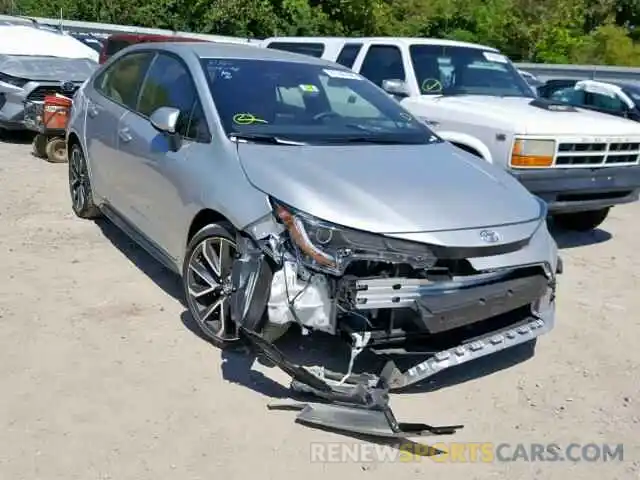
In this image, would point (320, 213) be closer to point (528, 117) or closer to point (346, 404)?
point (346, 404)

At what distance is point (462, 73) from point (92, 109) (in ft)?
12.5

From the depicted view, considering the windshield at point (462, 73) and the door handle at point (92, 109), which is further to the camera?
the windshield at point (462, 73)

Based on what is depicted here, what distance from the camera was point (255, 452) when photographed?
3385 millimetres

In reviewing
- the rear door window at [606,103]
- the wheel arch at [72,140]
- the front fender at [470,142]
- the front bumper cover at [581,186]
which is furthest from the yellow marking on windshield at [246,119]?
the rear door window at [606,103]

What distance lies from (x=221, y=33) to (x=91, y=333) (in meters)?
26.7

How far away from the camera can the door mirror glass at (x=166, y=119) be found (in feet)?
14.9

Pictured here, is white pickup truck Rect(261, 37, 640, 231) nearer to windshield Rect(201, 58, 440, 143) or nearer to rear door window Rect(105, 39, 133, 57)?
windshield Rect(201, 58, 440, 143)

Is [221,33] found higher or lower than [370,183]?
lower

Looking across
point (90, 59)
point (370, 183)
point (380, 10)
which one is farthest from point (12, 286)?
point (380, 10)

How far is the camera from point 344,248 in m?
3.63

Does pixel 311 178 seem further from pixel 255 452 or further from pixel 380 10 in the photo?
pixel 380 10

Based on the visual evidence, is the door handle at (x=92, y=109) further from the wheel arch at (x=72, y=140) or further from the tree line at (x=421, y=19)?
the tree line at (x=421, y=19)

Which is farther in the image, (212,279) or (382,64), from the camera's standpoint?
(382,64)

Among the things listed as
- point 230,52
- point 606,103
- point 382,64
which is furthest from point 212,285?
point 606,103
